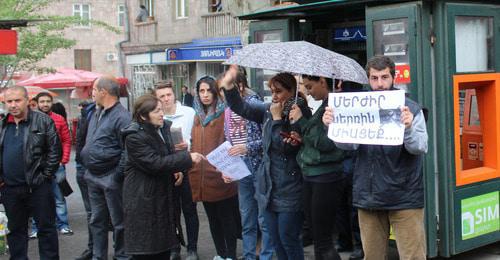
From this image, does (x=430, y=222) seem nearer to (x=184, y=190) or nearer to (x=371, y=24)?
(x=371, y=24)

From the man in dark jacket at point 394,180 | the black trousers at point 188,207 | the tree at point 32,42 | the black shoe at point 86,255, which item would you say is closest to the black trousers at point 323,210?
the man in dark jacket at point 394,180

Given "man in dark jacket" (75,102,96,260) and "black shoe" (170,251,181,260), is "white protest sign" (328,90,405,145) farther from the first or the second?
"man in dark jacket" (75,102,96,260)

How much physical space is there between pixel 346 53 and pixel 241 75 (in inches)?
78.5

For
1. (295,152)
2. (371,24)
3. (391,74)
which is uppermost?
(371,24)

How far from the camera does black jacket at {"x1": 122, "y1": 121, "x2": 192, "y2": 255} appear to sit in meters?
5.58

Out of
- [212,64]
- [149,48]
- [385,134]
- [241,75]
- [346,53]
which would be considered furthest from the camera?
[149,48]

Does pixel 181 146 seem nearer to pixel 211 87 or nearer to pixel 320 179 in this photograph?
pixel 211 87

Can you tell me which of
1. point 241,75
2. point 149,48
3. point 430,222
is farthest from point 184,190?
point 149,48

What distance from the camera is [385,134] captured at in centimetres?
495

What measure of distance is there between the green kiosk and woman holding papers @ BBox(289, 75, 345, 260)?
109 centimetres

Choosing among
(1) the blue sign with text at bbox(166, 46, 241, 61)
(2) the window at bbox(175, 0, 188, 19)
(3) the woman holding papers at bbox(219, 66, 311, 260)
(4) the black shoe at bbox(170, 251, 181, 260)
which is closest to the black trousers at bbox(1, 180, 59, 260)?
(4) the black shoe at bbox(170, 251, 181, 260)

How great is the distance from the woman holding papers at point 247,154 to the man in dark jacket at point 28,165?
169cm

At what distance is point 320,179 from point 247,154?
1.39 meters

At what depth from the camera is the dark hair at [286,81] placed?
5938mm
